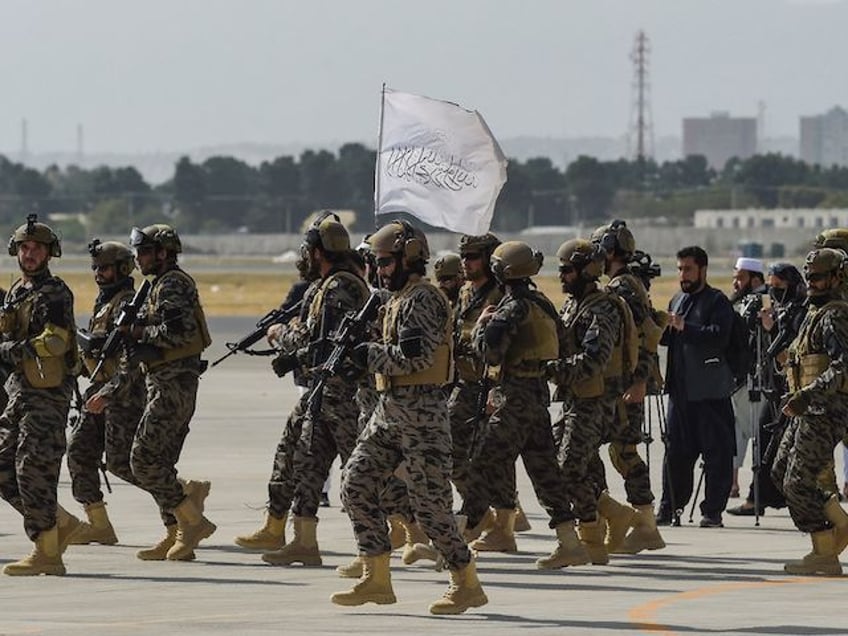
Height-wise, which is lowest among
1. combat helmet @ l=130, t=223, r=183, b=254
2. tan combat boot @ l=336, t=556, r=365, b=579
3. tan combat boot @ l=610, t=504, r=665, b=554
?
tan combat boot @ l=610, t=504, r=665, b=554

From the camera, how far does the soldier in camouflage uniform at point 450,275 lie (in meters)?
16.1

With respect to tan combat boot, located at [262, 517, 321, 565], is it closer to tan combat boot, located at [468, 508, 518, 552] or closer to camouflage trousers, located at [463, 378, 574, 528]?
camouflage trousers, located at [463, 378, 574, 528]

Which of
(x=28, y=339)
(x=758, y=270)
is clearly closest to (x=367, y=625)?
(x=28, y=339)

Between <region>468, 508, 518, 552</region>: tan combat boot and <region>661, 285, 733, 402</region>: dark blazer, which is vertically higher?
<region>661, 285, 733, 402</region>: dark blazer

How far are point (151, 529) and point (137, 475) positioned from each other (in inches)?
87.9

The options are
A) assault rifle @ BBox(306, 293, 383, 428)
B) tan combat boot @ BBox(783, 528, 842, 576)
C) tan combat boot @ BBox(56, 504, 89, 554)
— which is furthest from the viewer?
tan combat boot @ BBox(56, 504, 89, 554)

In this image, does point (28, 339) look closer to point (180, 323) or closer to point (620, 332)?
point (180, 323)

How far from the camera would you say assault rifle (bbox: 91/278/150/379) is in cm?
1535

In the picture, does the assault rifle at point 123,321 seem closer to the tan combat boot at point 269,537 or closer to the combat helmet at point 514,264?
the tan combat boot at point 269,537

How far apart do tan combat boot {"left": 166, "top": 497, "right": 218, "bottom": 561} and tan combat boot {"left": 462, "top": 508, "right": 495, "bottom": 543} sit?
1.61 m

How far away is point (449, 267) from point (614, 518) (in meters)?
1.87

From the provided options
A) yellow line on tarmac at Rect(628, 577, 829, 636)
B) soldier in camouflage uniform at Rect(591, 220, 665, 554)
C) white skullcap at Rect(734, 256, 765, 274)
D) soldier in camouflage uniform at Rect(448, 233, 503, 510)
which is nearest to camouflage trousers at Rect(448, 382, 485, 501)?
soldier in camouflage uniform at Rect(448, 233, 503, 510)

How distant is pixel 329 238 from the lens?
14.9 metres

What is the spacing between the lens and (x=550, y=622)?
12305 millimetres
